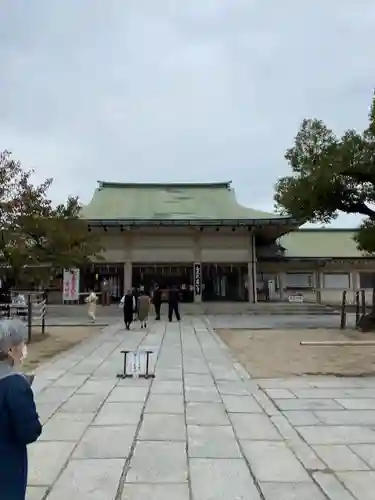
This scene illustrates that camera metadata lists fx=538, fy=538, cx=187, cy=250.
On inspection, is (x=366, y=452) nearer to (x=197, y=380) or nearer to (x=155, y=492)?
(x=155, y=492)

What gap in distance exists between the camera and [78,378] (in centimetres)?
874

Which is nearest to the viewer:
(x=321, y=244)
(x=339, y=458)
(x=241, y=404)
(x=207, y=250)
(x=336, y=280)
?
(x=339, y=458)

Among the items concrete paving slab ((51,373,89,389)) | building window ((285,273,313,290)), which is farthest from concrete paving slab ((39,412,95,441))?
building window ((285,273,313,290))

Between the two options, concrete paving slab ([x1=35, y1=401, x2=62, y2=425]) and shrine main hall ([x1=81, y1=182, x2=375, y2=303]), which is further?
shrine main hall ([x1=81, y1=182, x2=375, y2=303])

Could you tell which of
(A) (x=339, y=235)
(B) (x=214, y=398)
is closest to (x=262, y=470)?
(B) (x=214, y=398)

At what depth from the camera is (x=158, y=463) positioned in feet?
14.2

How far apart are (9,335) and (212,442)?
3006mm

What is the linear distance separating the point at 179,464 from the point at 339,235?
37688 mm

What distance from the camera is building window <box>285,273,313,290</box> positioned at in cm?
3638

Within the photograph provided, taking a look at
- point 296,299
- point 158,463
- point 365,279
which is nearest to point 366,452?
point 158,463

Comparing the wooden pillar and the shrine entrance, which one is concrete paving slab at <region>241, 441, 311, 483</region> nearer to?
→ the wooden pillar

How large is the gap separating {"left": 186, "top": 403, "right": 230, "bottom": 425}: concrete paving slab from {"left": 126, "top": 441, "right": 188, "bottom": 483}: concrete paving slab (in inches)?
37.2

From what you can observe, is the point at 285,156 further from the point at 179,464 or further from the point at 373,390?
the point at 179,464

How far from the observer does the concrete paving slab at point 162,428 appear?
512 cm
